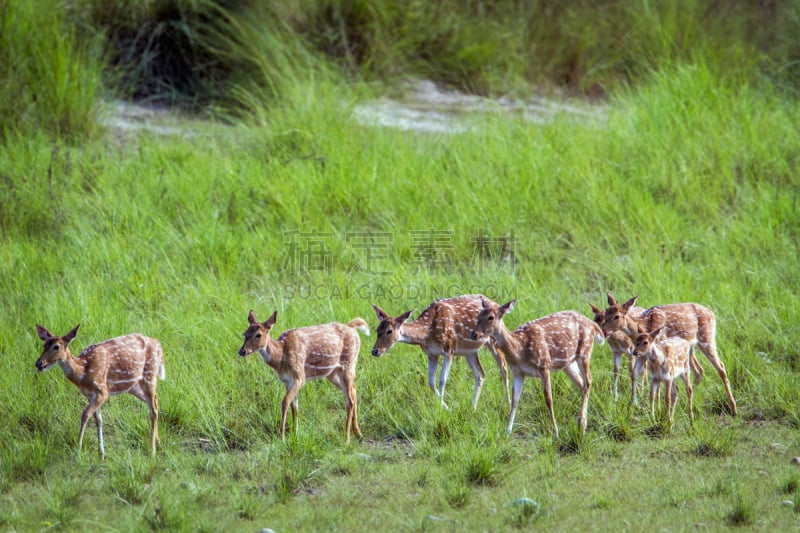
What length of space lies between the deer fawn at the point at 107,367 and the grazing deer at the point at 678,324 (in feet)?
10.3

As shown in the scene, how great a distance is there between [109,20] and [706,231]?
8295 millimetres

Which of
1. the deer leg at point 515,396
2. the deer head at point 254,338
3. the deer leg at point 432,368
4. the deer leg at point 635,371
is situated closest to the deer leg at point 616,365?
the deer leg at point 635,371

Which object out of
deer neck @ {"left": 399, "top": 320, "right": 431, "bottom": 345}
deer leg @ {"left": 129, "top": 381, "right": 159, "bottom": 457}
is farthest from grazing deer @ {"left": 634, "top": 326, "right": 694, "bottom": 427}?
deer leg @ {"left": 129, "top": 381, "right": 159, "bottom": 457}

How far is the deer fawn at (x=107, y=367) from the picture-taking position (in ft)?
21.0

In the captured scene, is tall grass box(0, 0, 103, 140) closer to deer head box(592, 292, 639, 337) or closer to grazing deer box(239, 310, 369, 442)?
grazing deer box(239, 310, 369, 442)

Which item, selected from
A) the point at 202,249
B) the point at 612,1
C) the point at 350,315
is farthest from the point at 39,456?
the point at 612,1

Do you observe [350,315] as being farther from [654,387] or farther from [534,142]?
[534,142]

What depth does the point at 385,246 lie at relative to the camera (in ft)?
33.5

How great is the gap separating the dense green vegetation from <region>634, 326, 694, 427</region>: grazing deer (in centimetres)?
22

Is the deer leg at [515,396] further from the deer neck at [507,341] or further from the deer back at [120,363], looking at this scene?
the deer back at [120,363]

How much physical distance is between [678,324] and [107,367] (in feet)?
13.0

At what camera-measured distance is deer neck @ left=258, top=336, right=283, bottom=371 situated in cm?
671

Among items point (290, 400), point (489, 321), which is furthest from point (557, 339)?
point (290, 400)

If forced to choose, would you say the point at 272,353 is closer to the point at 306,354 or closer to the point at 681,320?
the point at 306,354
